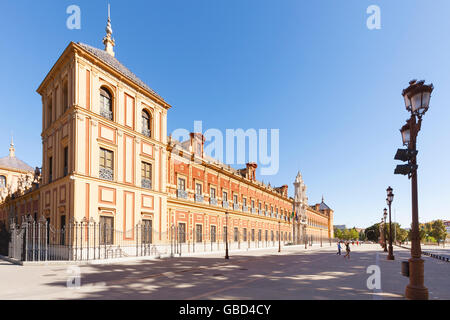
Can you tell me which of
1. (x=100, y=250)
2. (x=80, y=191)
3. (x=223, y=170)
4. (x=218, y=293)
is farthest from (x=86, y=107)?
(x=223, y=170)

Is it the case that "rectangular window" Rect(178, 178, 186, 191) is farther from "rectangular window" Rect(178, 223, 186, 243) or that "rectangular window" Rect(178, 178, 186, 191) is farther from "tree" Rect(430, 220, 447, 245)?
"tree" Rect(430, 220, 447, 245)

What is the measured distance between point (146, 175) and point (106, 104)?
236 inches

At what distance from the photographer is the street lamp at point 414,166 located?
7707mm

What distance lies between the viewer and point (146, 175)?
2381cm

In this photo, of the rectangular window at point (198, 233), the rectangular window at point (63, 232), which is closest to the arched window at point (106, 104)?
the rectangular window at point (63, 232)

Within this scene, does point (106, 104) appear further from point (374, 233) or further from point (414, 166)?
point (374, 233)

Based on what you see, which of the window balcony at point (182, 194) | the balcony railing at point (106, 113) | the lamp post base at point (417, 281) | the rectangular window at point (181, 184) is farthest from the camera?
the rectangular window at point (181, 184)

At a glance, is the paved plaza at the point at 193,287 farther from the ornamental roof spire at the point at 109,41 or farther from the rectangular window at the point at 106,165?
the ornamental roof spire at the point at 109,41

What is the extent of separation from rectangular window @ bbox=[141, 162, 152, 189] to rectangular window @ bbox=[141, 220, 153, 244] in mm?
2692

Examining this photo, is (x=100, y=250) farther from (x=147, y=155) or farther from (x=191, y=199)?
(x=191, y=199)

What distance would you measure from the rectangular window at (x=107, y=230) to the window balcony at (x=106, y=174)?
8.44 ft

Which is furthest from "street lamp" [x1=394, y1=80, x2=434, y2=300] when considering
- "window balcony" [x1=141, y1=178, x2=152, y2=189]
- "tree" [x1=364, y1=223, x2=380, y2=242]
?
"tree" [x1=364, y1=223, x2=380, y2=242]

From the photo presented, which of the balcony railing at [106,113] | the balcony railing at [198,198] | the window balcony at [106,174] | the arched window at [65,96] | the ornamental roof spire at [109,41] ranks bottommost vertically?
the balcony railing at [198,198]
